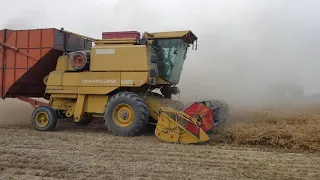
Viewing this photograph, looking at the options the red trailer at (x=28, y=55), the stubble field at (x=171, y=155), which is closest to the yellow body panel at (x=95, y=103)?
the stubble field at (x=171, y=155)

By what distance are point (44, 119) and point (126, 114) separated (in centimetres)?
282

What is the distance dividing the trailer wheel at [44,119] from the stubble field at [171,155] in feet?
2.69

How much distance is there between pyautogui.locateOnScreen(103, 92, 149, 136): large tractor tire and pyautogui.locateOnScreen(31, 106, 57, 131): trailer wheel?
183 cm

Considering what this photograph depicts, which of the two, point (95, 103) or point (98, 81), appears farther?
point (95, 103)

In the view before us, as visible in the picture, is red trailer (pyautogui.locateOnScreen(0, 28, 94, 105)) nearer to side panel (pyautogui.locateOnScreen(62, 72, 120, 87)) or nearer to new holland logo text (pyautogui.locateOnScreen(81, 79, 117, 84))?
side panel (pyautogui.locateOnScreen(62, 72, 120, 87))

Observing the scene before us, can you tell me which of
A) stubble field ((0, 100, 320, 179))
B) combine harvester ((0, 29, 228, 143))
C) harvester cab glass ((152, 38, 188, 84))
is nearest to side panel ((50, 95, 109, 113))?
combine harvester ((0, 29, 228, 143))

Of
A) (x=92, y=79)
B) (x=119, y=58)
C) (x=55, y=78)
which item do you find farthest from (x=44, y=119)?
(x=119, y=58)

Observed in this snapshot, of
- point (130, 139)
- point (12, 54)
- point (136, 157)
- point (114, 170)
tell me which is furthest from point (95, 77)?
point (114, 170)

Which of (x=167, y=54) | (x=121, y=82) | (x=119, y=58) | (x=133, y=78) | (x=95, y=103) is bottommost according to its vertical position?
(x=95, y=103)

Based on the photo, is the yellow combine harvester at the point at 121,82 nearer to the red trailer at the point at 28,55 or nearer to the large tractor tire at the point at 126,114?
the large tractor tire at the point at 126,114

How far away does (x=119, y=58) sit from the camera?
31.0 ft

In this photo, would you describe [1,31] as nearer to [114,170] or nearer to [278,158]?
[114,170]

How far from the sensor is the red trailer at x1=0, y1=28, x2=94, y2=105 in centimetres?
1049

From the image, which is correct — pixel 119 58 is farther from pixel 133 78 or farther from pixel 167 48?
pixel 167 48
